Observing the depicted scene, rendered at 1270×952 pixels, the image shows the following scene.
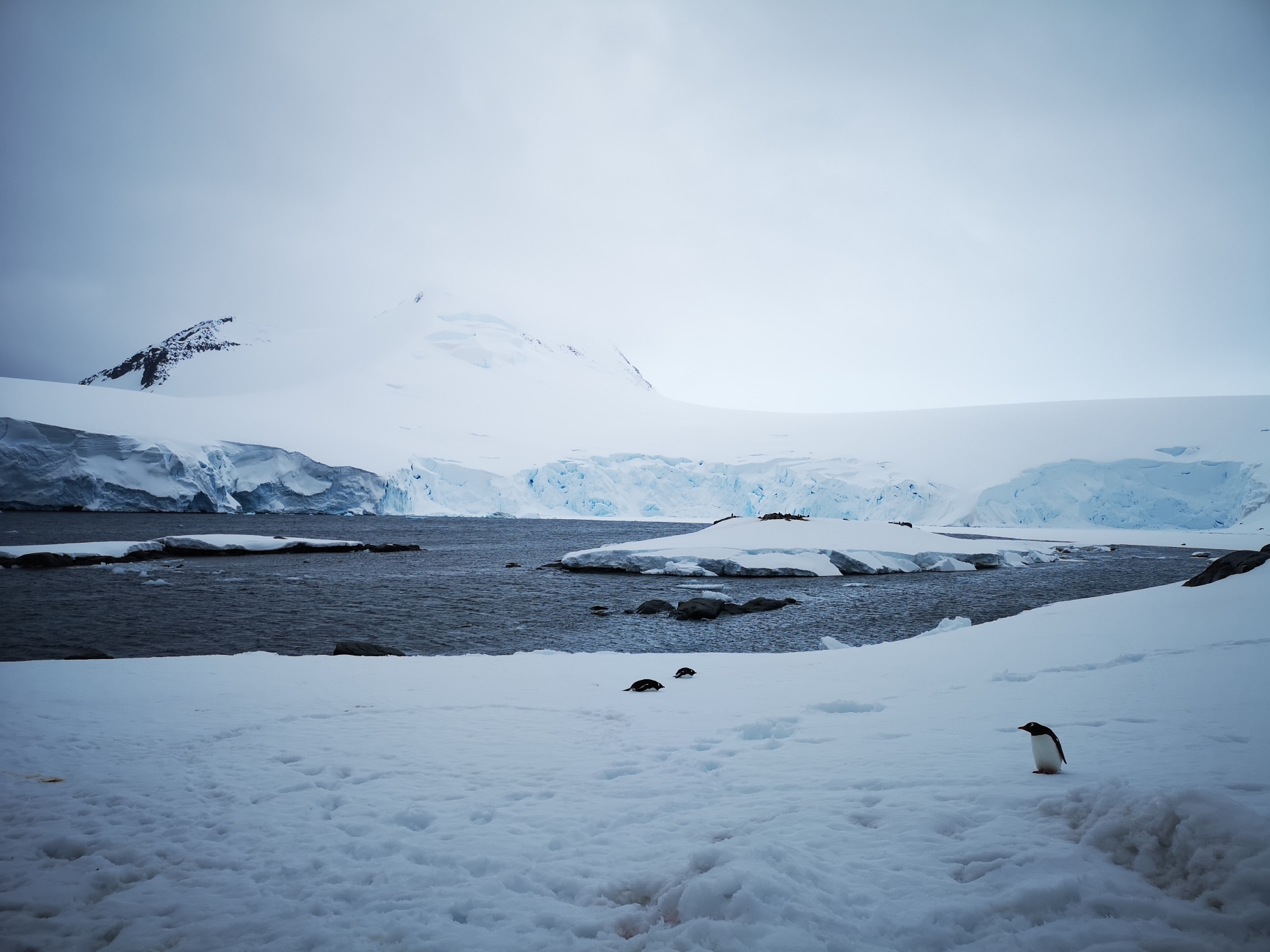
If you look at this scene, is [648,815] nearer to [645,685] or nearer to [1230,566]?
[645,685]

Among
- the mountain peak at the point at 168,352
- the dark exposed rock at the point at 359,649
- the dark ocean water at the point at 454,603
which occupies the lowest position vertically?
the dark ocean water at the point at 454,603

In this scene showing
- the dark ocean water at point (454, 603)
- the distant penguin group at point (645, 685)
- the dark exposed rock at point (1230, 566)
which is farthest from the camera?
the dark ocean water at point (454, 603)

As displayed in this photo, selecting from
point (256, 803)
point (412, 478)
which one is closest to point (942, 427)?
point (412, 478)

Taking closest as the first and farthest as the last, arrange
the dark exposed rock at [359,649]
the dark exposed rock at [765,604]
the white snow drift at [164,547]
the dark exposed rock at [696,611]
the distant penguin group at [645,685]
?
the distant penguin group at [645,685] → the dark exposed rock at [359,649] → the dark exposed rock at [696,611] → the dark exposed rock at [765,604] → the white snow drift at [164,547]

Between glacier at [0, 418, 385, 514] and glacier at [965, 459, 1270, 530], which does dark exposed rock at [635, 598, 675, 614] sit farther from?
glacier at [0, 418, 385, 514]

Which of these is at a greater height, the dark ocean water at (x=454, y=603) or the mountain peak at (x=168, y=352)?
the mountain peak at (x=168, y=352)

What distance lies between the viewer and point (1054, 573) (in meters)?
21.6

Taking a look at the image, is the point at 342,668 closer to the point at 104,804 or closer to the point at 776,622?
the point at 104,804

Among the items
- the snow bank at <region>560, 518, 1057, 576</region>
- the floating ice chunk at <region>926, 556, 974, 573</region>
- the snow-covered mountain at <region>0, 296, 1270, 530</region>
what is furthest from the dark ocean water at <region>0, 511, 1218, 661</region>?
the snow-covered mountain at <region>0, 296, 1270, 530</region>

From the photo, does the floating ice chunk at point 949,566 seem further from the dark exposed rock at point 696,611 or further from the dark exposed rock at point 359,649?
the dark exposed rock at point 359,649

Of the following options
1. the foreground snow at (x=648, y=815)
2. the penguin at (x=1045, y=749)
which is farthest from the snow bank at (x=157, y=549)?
the penguin at (x=1045, y=749)

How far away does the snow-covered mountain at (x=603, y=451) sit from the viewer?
43.7 metres

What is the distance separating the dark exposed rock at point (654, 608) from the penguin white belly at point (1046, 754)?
10.9 metres

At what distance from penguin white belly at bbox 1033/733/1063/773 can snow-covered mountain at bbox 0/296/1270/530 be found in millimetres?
47302
